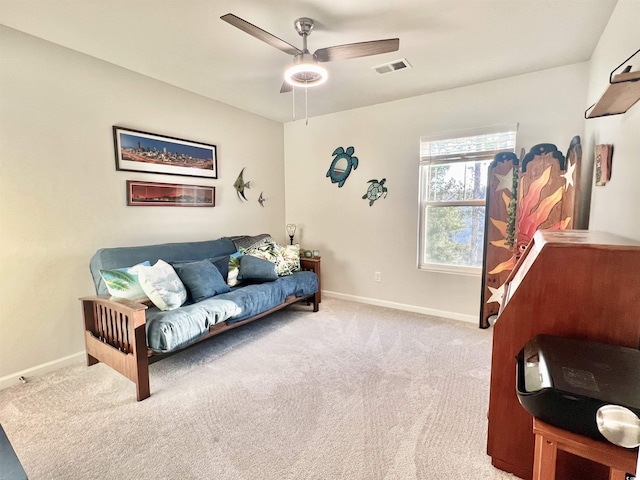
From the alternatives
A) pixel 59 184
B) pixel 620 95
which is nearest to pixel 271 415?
pixel 59 184

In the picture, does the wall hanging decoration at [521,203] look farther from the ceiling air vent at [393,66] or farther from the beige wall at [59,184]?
the beige wall at [59,184]

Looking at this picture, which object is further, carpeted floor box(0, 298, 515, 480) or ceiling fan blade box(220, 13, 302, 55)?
ceiling fan blade box(220, 13, 302, 55)

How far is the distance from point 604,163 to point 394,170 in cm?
201

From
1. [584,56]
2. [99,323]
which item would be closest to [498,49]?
[584,56]

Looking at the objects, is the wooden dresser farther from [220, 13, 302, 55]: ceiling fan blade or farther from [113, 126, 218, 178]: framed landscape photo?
[113, 126, 218, 178]: framed landscape photo

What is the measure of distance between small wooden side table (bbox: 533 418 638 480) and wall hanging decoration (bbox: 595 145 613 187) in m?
1.71

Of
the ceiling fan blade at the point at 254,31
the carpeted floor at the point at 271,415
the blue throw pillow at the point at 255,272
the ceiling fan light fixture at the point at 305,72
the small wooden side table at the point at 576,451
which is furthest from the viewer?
the blue throw pillow at the point at 255,272

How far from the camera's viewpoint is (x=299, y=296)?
135 inches

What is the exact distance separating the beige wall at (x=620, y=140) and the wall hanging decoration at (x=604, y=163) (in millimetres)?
33

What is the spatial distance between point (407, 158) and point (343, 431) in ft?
9.39

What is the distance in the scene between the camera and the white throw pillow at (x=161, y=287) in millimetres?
2324

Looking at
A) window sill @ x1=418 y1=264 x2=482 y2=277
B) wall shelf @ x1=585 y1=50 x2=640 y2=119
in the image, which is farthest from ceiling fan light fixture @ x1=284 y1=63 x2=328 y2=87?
window sill @ x1=418 y1=264 x2=482 y2=277

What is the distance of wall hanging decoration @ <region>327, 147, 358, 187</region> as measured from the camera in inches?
156

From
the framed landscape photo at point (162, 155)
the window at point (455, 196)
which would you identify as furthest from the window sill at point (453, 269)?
the framed landscape photo at point (162, 155)
